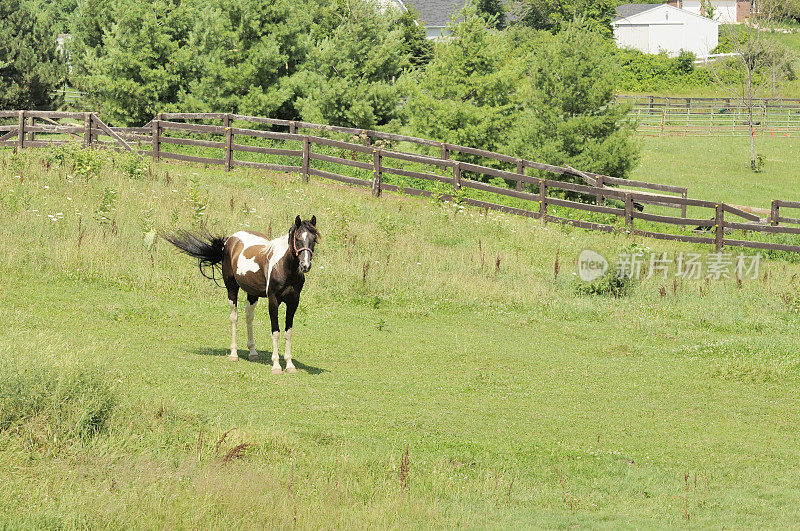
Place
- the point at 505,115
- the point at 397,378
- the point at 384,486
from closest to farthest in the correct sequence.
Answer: the point at 384,486 < the point at 397,378 < the point at 505,115

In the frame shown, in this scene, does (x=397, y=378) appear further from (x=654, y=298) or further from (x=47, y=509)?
(x=654, y=298)

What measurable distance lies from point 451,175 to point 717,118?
4005 cm

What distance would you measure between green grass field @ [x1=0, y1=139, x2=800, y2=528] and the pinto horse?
680mm

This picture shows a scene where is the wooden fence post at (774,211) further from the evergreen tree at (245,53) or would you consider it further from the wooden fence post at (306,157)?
the evergreen tree at (245,53)

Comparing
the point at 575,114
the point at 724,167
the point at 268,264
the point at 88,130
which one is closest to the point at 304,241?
the point at 268,264

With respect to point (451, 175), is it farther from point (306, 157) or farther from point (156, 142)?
point (156, 142)

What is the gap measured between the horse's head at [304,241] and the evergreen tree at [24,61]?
1336 inches

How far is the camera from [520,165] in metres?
26.5

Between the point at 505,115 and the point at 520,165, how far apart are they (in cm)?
749

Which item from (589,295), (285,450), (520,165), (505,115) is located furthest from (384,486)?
(505,115)

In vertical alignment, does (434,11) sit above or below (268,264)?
above

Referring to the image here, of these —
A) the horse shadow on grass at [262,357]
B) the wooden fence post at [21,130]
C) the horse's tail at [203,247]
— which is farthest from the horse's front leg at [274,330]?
the wooden fence post at [21,130]

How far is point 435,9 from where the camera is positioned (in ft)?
305

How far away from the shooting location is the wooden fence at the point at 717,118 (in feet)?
194
